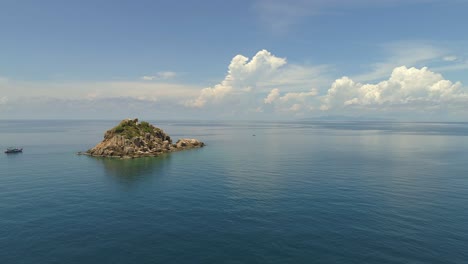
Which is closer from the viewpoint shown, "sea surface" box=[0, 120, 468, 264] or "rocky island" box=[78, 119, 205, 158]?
"sea surface" box=[0, 120, 468, 264]

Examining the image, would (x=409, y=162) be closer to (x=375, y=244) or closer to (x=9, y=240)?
(x=375, y=244)

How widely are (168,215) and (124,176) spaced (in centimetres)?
4776

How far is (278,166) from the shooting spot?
393 feet

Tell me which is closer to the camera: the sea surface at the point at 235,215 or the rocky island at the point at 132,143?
the sea surface at the point at 235,215

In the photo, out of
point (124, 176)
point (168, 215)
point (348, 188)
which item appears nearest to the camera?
point (168, 215)

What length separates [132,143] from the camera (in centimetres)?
15150

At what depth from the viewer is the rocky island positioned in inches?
5822

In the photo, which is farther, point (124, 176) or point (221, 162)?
point (221, 162)

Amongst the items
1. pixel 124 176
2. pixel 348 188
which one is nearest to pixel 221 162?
pixel 124 176

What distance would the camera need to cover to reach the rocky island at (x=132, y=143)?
148 m

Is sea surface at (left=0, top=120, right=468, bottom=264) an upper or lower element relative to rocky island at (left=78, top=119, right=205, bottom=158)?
lower

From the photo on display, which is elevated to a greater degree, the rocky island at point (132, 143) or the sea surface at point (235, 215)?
the rocky island at point (132, 143)

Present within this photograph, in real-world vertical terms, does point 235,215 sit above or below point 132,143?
below

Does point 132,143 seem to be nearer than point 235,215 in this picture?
No
